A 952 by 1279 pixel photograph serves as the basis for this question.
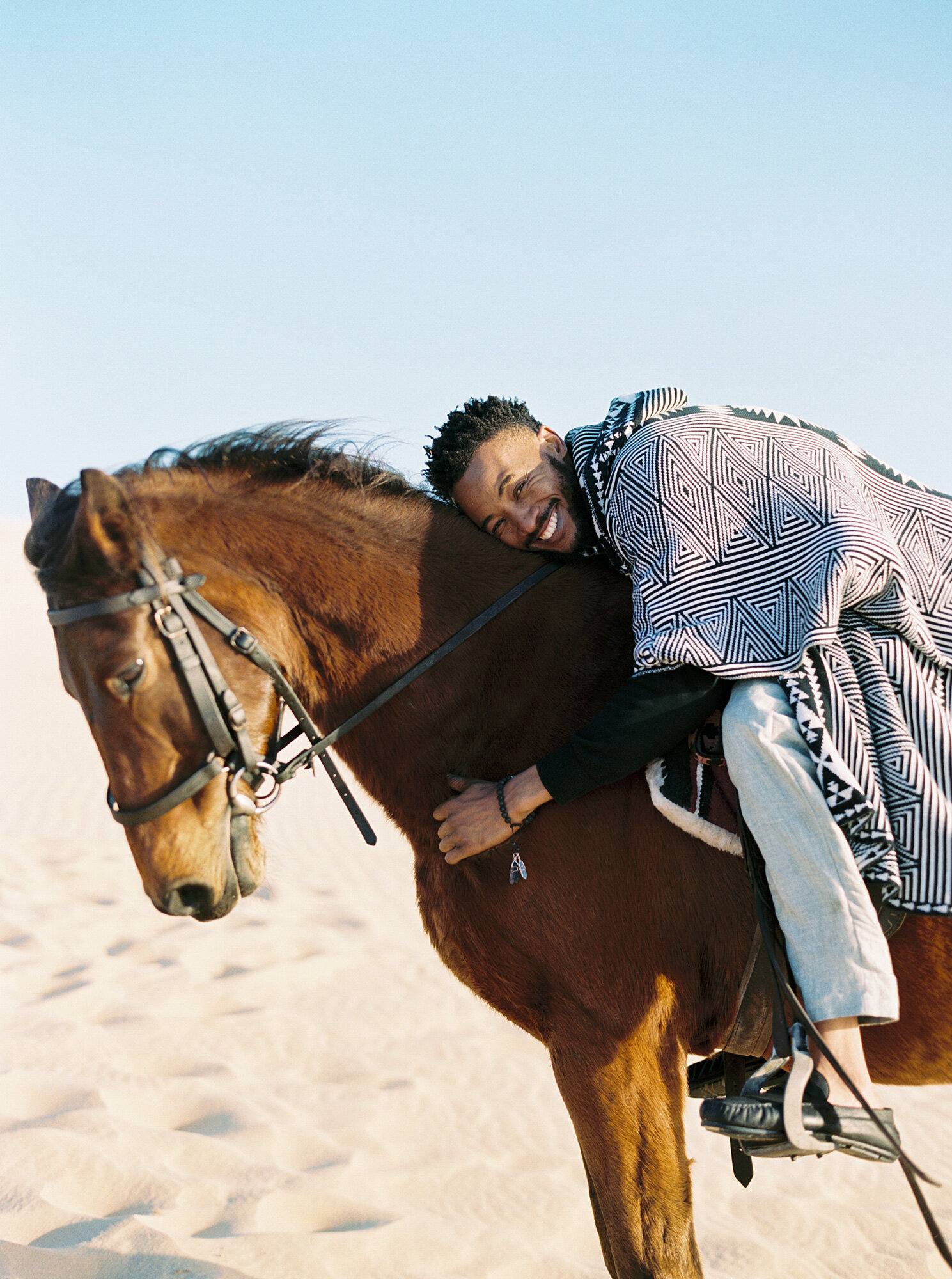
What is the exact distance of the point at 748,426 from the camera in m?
2.43

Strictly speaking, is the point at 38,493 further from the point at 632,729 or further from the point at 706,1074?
the point at 706,1074

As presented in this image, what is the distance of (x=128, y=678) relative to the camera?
7.24ft

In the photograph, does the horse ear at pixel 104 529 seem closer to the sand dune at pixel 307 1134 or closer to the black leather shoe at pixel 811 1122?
the sand dune at pixel 307 1134

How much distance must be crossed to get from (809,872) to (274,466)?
1783 mm

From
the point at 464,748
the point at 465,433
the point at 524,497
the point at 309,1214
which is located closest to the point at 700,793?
the point at 464,748

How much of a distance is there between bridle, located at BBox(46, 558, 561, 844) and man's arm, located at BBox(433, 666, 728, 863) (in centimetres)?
47

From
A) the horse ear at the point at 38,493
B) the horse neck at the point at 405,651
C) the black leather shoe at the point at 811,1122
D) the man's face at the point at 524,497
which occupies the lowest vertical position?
the black leather shoe at the point at 811,1122

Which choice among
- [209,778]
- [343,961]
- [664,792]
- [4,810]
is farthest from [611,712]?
[4,810]

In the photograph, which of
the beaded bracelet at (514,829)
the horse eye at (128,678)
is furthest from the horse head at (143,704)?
the beaded bracelet at (514,829)

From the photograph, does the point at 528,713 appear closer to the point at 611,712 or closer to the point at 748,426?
the point at 611,712

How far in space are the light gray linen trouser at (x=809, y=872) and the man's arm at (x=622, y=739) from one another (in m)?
0.13

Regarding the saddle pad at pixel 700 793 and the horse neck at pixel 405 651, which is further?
the horse neck at pixel 405 651

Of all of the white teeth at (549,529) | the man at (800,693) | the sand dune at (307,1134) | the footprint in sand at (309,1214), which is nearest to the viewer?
the man at (800,693)

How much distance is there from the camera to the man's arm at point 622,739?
7.09ft
